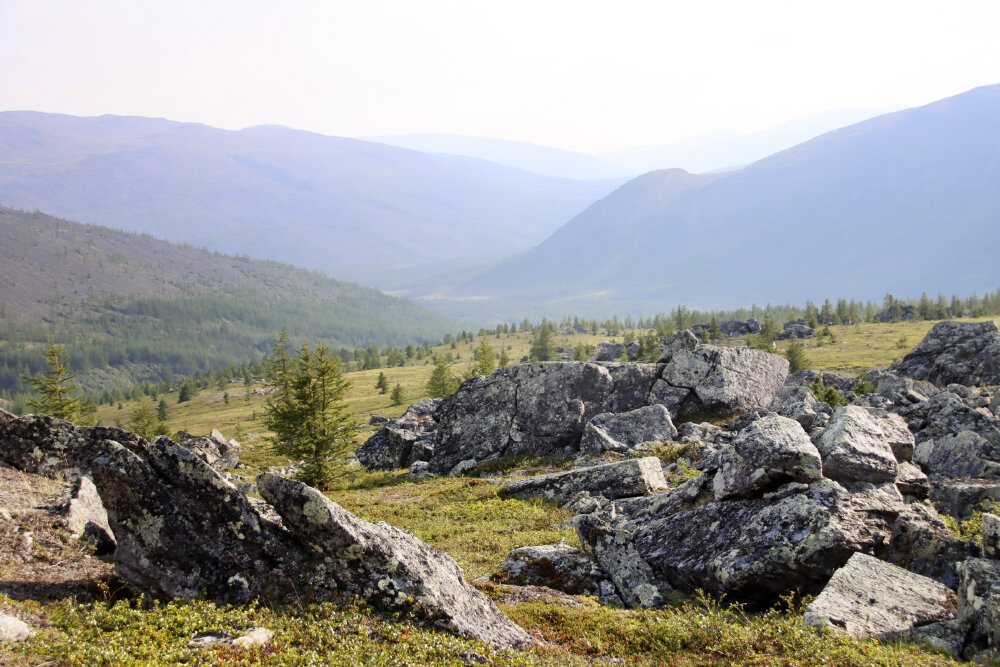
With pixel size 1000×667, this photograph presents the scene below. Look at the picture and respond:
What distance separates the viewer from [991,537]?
10.8m

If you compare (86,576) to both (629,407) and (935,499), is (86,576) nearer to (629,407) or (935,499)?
(935,499)

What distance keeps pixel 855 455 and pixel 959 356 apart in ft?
121

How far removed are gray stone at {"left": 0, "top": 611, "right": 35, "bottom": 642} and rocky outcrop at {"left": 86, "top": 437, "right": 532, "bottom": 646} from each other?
1.97 meters

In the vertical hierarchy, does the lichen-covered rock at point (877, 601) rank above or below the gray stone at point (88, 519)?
below

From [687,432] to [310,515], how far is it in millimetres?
23643

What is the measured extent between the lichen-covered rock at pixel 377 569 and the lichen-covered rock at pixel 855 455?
29.9 ft

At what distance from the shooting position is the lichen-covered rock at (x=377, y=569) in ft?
35.0

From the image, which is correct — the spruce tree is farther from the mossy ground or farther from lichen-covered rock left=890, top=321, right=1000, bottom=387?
lichen-covered rock left=890, top=321, right=1000, bottom=387

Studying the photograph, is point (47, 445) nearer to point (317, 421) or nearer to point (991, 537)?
point (317, 421)

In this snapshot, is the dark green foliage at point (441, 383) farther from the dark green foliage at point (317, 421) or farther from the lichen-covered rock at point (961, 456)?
the lichen-covered rock at point (961, 456)

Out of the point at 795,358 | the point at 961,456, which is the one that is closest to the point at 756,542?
the point at 961,456

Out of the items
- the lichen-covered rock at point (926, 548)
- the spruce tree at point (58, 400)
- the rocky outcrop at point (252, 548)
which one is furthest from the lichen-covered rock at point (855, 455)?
the spruce tree at point (58, 400)

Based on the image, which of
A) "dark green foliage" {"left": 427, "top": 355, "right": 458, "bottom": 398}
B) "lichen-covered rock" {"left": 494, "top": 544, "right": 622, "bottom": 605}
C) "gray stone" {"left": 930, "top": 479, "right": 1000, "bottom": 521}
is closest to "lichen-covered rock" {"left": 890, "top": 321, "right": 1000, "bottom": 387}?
"gray stone" {"left": 930, "top": 479, "right": 1000, "bottom": 521}

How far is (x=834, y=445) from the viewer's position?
48.0ft
